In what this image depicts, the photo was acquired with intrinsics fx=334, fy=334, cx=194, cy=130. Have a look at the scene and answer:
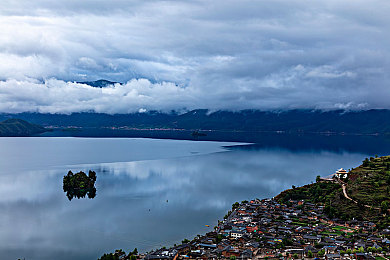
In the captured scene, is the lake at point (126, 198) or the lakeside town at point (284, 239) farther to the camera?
the lake at point (126, 198)

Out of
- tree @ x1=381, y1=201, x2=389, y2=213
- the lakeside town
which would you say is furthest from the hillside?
the lakeside town

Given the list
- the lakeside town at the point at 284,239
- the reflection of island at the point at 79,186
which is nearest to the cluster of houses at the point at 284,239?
the lakeside town at the point at 284,239

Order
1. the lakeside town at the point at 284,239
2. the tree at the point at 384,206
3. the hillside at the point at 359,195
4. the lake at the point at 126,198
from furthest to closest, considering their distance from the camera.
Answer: the hillside at the point at 359,195 → the tree at the point at 384,206 → the lake at the point at 126,198 → the lakeside town at the point at 284,239

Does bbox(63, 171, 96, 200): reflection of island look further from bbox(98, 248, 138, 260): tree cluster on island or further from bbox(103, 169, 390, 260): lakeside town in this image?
bbox(103, 169, 390, 260): lakeside town

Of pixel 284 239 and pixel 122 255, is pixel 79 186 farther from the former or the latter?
pixel 284 239

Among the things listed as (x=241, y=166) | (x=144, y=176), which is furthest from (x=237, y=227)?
(x=241, y=166)

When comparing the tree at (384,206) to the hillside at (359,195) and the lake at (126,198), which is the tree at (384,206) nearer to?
the hillside at (359,195)

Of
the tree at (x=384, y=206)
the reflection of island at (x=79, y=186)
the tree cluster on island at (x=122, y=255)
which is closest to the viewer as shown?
the tree cluster on island at (x=122, y=255)

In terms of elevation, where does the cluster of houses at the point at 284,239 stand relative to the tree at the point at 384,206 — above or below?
below
